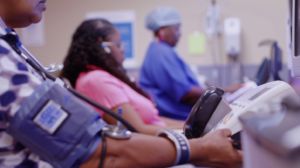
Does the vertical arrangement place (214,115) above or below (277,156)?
below

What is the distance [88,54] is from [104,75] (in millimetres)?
186

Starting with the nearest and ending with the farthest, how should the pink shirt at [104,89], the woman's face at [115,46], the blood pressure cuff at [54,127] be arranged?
the blood pressure cuff at [54,127] < the pink shirt at [104,89] < the woman's face at [115,46]

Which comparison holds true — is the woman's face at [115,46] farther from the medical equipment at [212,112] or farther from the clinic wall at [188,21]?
the clinic wall at [188,21]

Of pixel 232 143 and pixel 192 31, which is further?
pixel 192 31

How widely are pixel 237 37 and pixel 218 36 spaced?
8.5 inches

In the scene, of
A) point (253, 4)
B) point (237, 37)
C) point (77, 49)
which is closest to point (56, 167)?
point (77, 49)

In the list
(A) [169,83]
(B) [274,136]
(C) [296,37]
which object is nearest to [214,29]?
(A) [169,83]

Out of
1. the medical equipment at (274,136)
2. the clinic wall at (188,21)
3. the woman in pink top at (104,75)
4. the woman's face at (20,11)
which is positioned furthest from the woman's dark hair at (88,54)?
the clinic wall at (188,21)

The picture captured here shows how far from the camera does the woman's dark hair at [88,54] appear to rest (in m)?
1.26

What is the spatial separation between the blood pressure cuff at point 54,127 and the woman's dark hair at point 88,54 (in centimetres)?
80

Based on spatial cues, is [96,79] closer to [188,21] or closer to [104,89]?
[104,89]

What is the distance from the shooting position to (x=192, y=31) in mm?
2672

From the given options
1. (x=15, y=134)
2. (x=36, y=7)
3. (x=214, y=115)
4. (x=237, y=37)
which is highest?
(x=36, y=7)

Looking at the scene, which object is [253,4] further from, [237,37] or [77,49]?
[77,49]
